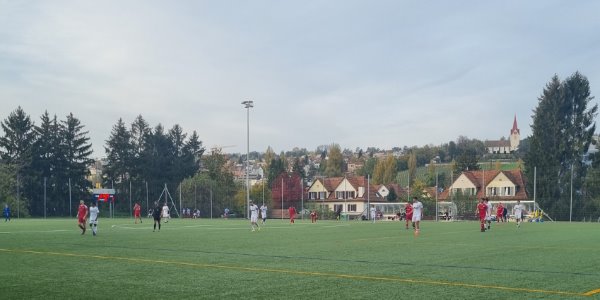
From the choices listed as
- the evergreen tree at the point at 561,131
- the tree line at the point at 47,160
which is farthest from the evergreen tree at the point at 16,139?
the evergreen tree at the point at 561,131

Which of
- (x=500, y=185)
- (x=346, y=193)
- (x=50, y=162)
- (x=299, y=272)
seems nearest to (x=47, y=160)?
(x=50, y=162)

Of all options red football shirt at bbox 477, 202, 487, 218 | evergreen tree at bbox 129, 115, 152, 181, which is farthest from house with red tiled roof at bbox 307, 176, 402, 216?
red football shirt at bbox 477, 202, 487, 218

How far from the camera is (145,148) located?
112375 millimetres

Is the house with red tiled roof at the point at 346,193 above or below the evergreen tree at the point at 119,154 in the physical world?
below

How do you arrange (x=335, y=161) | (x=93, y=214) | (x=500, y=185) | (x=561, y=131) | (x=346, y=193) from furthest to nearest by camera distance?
1. (x=335, y=161)
2. (x=346, y=193)
3. (x=500, y=185)
4. (x=561, y=131)
5. (x=93, y=214)

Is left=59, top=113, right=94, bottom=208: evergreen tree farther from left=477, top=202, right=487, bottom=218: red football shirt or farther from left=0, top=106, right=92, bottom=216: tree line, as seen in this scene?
left=477, top=202, right=487, bottom=218: red football shirt

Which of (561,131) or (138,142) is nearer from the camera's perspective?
(561,131)

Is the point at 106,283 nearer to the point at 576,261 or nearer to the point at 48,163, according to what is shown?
the point at 576,261

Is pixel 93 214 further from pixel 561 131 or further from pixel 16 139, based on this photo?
pixel 16 139

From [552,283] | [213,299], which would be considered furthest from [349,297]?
[552,283]

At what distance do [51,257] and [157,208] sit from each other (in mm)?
18437

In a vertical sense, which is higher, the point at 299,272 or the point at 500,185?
the point at 299,272

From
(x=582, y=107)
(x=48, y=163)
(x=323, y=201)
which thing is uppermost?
(x=582, y=107)

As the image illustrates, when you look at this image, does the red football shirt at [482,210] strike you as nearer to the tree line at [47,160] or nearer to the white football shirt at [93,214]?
the white football shirt at [93,214]
